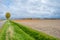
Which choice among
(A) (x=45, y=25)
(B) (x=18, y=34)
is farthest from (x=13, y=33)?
(A) (x=45, y=25)

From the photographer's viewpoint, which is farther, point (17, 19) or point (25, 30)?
point (17, 19)

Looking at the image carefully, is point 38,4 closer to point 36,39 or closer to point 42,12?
point 42,12

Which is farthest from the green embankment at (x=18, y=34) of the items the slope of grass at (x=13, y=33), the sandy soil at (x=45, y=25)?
the sandy soil at (x=45, y=25)

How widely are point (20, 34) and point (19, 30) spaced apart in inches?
0.9

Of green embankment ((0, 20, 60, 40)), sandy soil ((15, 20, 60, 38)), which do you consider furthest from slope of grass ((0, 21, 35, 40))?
sandy soil ((15, 20, 60, 38))

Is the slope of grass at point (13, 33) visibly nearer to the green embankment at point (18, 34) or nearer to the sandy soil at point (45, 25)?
the green embankment at point (18, 34)

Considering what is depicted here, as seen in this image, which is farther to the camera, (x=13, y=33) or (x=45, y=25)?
(x=45, y=25)

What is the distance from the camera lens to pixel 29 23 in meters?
0.79

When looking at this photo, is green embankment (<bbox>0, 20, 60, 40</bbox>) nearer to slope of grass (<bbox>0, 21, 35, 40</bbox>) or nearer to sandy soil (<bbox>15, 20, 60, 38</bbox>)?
slope of grass (<bbox>0, 21, 35, 40</bbox>)

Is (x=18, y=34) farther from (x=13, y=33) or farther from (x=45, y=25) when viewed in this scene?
(x=45, y=25)

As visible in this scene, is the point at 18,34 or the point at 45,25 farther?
the point at 45,25

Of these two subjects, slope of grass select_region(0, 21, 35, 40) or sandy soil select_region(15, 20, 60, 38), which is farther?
sandy soil select_region(15, 20, 60, 38)

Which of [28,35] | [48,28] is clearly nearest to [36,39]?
[28,35]

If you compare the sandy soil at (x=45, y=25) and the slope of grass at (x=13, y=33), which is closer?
the slope of grass at (x=13, y=33)
